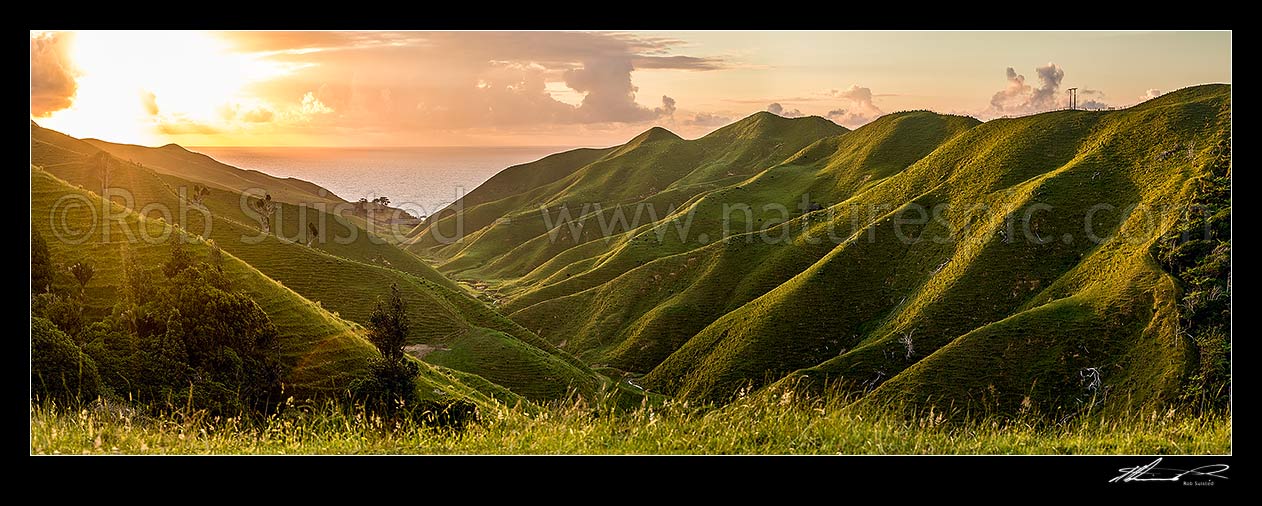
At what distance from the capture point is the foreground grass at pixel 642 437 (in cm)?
1046

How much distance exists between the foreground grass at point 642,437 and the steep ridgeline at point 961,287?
3667 centimetres

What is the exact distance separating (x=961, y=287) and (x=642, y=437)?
93.0 meters

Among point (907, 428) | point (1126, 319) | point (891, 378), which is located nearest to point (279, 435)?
point (907, 428)

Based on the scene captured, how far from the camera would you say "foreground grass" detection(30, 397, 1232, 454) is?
1046 centimetres

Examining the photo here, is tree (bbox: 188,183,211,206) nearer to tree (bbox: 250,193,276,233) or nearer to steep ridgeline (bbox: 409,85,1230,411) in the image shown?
tree (bbox: 250,193,276,233)

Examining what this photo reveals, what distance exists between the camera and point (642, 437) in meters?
10.6

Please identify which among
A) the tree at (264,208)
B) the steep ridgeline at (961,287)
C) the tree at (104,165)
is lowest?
the steep ridgeline at (961,287)

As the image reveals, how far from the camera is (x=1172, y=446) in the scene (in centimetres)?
1071

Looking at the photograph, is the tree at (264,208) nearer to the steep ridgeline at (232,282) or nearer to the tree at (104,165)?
the tree at (104,165)

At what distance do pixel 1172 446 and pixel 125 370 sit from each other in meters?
31.2

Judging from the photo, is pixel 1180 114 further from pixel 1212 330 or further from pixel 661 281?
pixel 661 281

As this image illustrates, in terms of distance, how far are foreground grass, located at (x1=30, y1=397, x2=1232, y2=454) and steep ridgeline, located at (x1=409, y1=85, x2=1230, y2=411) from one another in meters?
36.7
